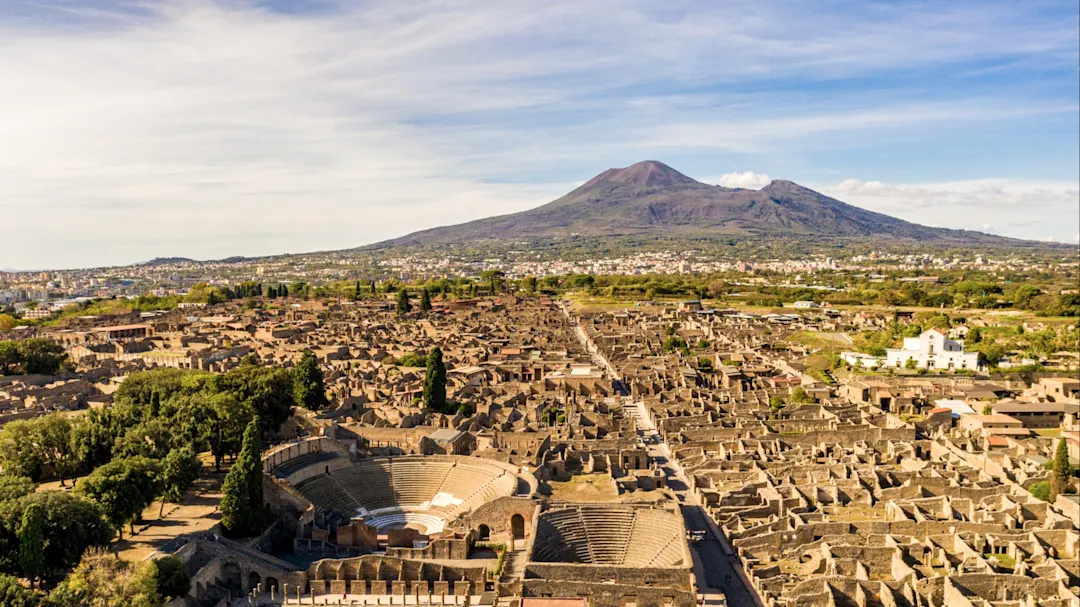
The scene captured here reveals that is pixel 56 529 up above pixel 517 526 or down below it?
above

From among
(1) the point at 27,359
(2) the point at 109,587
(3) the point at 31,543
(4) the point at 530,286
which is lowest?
(2) the point at 109,587

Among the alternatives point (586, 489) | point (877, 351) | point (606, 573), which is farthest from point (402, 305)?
point (606, 573)

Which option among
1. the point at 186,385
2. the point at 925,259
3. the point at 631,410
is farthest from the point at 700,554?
the point at 925,259

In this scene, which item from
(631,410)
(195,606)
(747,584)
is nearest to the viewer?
(195,606)

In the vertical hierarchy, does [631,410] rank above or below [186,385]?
below

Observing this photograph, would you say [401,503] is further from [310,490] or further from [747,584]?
[747,584]

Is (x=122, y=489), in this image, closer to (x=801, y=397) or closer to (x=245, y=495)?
(x=245, y=495)
